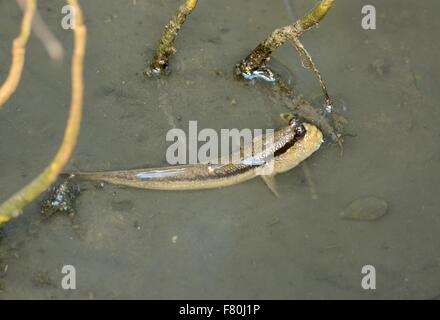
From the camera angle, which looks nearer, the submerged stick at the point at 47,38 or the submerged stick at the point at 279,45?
the submerged stick at the point at 279,45

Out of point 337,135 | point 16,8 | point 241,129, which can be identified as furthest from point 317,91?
point 16,8

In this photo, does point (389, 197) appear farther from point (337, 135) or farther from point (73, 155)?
point (73, 155)

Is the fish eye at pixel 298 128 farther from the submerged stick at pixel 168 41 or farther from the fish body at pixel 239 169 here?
the submerged stick at pixel 168 41

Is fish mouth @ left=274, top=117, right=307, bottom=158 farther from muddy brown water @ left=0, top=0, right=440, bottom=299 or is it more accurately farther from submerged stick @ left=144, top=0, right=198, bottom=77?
submerged stick @ left=144, top=0, right=198, bottom=77

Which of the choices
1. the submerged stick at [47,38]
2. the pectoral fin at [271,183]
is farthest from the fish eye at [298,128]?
the submerged stick at [47,38]

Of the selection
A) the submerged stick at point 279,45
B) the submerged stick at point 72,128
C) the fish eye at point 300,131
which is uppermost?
the submerged stick at point 279,45

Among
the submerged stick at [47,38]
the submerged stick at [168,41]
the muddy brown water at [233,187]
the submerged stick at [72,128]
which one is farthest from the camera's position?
the submerged stick at [47,38]
